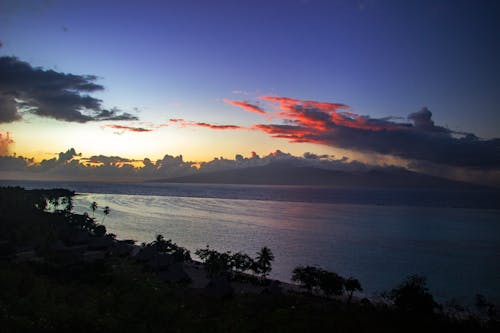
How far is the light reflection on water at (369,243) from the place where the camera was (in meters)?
57.3

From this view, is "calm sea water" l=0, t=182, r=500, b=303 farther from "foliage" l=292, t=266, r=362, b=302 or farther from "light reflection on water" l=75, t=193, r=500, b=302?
"foliage" l=292, t=266, r=362, b=302

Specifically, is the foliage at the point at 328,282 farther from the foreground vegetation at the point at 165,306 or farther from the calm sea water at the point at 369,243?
the calm sea water at the point at 369,243

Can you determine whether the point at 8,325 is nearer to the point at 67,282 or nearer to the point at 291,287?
the point at 67,282

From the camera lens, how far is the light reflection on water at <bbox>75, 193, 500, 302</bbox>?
5734cm

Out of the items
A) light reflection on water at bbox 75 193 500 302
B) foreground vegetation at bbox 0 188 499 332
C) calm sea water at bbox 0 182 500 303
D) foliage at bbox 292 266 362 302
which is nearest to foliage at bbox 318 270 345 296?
foliage at bbox 292 266 362 302

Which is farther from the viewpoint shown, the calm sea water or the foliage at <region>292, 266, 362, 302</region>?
the calm sea water

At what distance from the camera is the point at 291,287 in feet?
159

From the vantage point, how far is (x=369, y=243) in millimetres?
84250

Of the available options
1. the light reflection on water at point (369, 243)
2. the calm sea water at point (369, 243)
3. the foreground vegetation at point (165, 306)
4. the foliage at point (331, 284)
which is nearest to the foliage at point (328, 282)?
the foliage at point (331, 284)

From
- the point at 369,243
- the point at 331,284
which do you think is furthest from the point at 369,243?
the point at 331,284

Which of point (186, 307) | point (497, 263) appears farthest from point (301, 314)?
point (497, 263)

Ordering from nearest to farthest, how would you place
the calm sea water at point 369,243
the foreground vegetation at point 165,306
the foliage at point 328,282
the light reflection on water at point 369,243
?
the foreground vegetation at point 165,306
the foliage at point 328,282
the calm sea water at point 369,243
the light reflection on water at point 369,243

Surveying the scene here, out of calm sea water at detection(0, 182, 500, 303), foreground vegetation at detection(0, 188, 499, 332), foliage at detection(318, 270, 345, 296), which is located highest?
foreground vegetation at detection(0, 188, 499, 332)

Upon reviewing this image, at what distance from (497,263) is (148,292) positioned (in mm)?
70575
